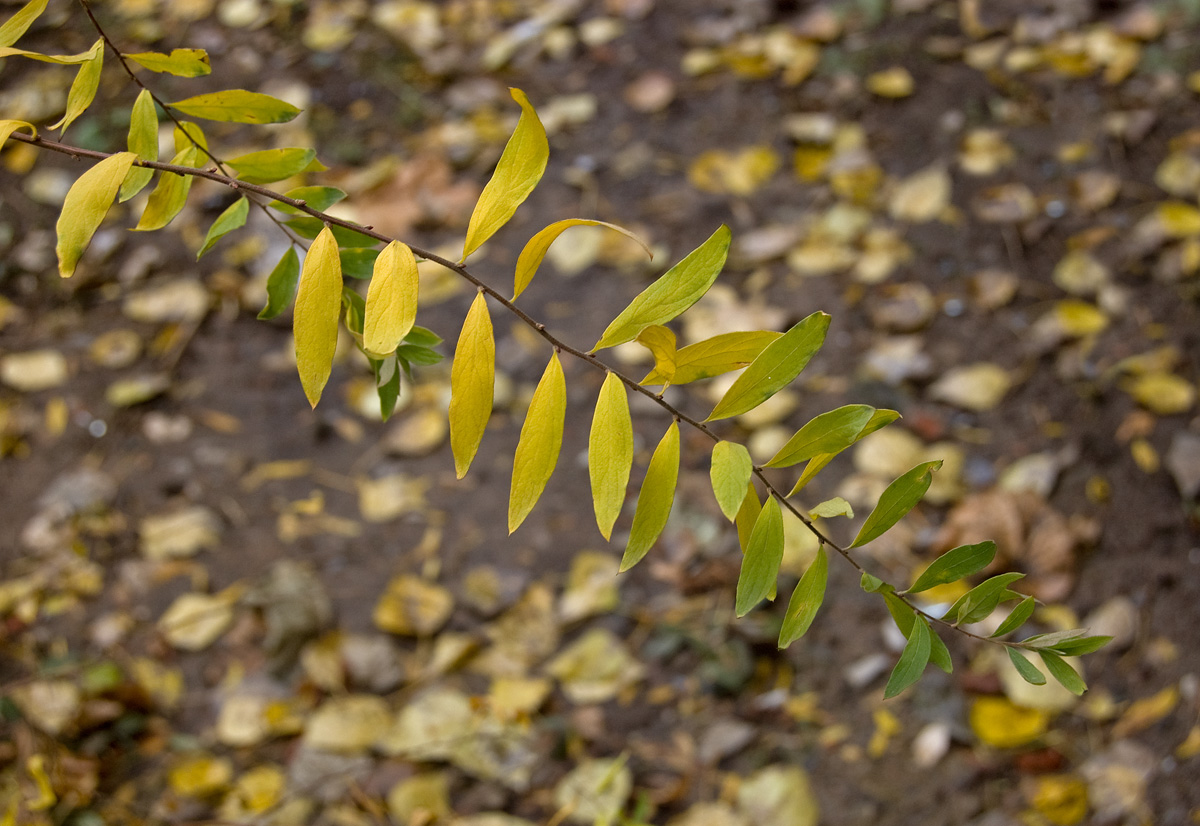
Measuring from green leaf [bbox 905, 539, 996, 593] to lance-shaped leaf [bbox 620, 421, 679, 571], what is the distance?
0.45 ft

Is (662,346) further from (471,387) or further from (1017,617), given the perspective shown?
(1017,617)

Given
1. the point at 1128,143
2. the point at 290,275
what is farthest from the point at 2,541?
the point at 1128,143

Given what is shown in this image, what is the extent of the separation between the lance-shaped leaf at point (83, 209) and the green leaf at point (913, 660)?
448 millimetres

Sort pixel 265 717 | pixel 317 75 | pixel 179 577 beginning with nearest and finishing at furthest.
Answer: pixel 265 717
pixel 179 577
pixel 317 75

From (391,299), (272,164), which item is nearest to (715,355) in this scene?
(391,299)

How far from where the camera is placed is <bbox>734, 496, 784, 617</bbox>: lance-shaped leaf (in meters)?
0.44

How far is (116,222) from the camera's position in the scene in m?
1.85

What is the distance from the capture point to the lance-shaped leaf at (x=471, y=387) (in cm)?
41

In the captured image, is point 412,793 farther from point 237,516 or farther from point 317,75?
point 317,75

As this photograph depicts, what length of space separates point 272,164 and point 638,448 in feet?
3.02

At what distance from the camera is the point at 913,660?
453mm

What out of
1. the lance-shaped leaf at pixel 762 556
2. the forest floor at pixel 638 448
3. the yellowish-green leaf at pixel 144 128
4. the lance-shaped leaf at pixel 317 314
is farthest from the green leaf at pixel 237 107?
the forest floor at pixel 638 448

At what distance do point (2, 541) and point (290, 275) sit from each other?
3.59 ft

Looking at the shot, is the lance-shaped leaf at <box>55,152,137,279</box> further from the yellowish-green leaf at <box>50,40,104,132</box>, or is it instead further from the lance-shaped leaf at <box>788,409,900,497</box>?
the lance-shaped leaf at <box>788,409,900,497</box>
